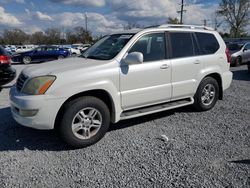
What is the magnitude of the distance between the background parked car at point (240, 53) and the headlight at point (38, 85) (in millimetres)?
12301

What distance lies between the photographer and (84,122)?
365 centimetres

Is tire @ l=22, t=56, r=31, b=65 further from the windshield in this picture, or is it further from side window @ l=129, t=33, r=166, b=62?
side window @ l=129, t=33, r=166, b=62

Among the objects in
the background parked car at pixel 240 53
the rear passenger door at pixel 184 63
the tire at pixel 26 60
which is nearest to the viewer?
the rear passenger door at pixel 184 63

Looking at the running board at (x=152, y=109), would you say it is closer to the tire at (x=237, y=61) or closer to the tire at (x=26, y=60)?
the tire at (x=237, y=61)

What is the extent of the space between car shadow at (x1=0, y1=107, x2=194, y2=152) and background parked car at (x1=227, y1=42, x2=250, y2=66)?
401 inches

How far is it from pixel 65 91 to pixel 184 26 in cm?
296

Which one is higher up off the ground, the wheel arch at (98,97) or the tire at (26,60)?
the wheel arch at (98,97)

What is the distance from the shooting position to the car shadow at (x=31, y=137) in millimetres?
3750

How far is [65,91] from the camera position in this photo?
11.2ft

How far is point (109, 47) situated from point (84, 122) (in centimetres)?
153

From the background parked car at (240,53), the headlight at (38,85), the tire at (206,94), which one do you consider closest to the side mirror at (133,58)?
the headlight at (38,85)

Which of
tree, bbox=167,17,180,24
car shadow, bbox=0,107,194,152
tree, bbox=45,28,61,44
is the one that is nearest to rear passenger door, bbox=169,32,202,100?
car shadow, bbox=0,107,194,152

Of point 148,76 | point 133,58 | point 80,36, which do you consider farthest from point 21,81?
point 80,36

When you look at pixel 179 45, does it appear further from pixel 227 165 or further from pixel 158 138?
pixel 227 165
